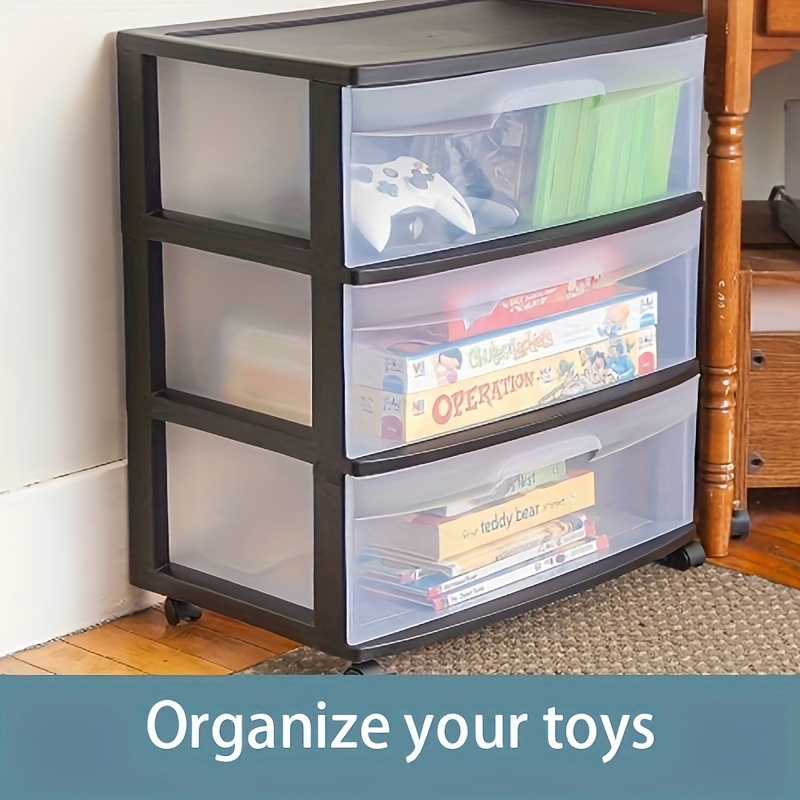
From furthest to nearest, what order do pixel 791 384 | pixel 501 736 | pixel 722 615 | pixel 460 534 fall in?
pixel 791 384
pixel 722 615
pixel 460 534
pixel 501 736

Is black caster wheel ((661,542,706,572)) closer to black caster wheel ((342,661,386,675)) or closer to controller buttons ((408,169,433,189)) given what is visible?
black caster wheel ((342,661,386,675))

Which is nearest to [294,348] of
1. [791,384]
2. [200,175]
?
[200,175]

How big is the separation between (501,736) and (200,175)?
1.86 ft

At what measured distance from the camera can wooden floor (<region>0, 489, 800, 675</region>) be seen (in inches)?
55.3

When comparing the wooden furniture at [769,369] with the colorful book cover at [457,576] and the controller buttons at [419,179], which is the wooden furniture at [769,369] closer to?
the colorful book cover at [457,576]

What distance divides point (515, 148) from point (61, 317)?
0.44 metres

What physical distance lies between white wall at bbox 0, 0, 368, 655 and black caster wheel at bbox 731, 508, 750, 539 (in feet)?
2.12

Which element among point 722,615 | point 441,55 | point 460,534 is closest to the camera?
point 441,55

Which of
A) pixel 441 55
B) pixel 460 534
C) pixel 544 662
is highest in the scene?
pixel 441 55

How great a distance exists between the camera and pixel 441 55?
1.29 metres

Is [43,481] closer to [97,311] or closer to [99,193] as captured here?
[97,311]

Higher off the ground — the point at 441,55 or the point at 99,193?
the point at 441,55

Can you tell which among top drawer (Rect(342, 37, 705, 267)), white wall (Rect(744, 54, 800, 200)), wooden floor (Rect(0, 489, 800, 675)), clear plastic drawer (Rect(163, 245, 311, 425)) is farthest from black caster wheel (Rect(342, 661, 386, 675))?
white wall (Rect(744, 54, 800, 200))

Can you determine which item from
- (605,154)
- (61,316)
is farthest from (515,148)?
(61,316)
